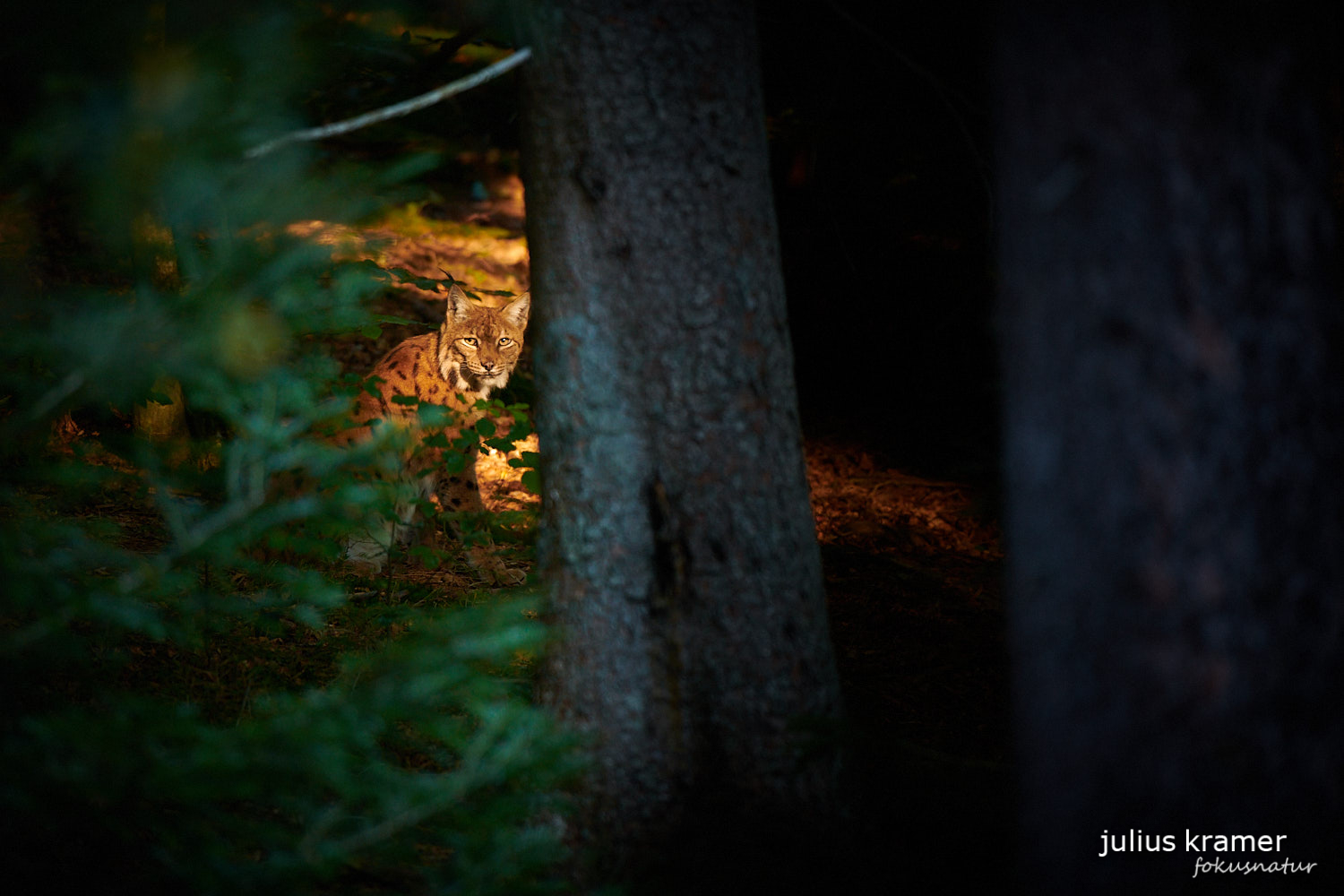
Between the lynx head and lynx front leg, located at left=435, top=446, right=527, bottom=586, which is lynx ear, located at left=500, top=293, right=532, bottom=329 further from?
Answer: lynx front leg, located at left=435, top=446, right=527, bottom=586

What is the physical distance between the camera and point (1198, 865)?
5.21ft

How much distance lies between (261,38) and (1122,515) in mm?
2249

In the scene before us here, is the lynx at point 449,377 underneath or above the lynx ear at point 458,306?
underneath

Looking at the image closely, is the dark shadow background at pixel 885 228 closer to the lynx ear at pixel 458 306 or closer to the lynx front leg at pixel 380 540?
the lynx ear at pixel 458 306

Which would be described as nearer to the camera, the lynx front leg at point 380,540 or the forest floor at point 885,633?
the forest floor at point 885,633

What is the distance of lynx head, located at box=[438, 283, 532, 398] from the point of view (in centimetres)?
560

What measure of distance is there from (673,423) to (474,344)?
3791 millimetres

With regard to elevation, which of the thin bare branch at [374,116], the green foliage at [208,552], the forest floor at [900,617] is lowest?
the forest floor at [900,617]

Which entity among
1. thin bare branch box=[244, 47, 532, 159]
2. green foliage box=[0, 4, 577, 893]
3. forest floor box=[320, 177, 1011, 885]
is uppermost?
thin bare branch box=[244, 47, 532, 159]

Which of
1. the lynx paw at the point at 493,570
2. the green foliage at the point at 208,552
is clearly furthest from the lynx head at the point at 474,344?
the green foliage at the point at 208,552

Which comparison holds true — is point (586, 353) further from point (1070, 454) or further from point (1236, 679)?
point (1236, 679)

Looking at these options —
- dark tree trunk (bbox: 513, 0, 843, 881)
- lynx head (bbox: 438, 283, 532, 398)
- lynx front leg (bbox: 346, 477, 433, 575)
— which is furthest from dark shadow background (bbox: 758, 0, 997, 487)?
lynx front leg (bbox: 346, 477, 433, 575)

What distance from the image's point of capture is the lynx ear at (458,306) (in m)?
5.47

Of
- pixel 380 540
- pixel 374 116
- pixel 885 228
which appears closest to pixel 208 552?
pixel 374 116
